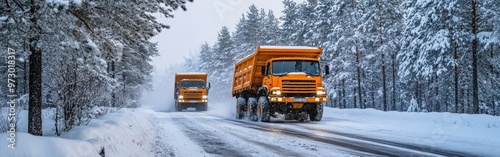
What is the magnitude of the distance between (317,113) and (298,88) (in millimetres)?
1562

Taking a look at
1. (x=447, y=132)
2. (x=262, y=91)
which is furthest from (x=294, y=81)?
(x=447, y=132)

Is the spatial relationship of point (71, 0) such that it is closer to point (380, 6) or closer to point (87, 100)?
point (87, 100)

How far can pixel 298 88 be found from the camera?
15.9 m

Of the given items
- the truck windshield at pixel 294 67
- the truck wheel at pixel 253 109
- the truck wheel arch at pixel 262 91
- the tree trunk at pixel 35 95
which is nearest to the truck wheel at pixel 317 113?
the truck windshield at pixel 294 67

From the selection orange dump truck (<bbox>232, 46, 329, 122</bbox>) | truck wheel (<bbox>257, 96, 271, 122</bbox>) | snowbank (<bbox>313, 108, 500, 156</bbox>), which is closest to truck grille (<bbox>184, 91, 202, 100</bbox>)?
orange dump truck (<bbox>232, 46, 329, 122</bbox>)

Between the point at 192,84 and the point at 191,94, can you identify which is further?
the point at 192,84

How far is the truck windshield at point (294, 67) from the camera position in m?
16.1

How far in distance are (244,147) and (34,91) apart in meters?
4.01

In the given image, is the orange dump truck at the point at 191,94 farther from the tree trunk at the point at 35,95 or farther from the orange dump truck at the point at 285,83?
the tree trunk at the point at 35,95

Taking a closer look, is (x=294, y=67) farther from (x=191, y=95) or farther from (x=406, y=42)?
(x=406, y=42)

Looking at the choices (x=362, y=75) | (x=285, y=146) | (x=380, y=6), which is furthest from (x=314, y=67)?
(x=362, y=75)

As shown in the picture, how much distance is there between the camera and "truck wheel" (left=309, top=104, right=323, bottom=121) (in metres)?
16.6

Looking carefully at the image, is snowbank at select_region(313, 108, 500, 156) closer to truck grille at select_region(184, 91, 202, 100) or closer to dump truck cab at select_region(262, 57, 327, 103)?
dump truck cab at select_region(262, 57, 327, 103)

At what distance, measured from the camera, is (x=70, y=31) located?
6.54 meters
